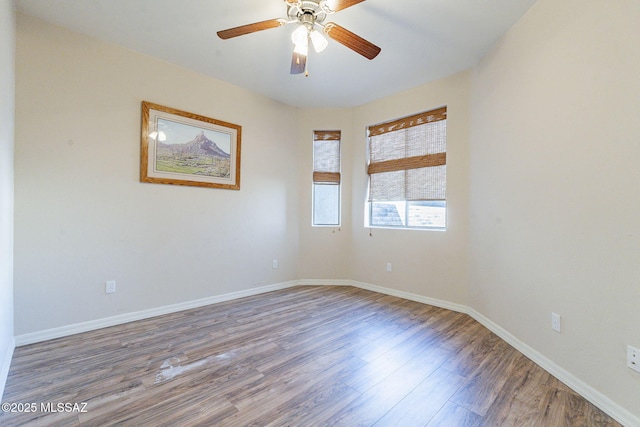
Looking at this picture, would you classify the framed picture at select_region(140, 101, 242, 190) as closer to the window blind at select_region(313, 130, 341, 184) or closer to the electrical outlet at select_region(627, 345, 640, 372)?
the window blind at select_region(313, 130, 341, 184)

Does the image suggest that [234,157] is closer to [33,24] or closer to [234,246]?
[234,246]

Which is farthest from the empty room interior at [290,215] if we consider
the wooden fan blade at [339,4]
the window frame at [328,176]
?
the window frame at [328,176]

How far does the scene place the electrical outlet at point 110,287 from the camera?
8.70ft

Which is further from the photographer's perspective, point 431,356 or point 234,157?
point 234,157

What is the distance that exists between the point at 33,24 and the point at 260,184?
2.47 meters

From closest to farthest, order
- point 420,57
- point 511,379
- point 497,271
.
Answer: point 511,379 → point 497,271 → point 420,57

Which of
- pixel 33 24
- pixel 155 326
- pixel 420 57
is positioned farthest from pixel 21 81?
pixel 420 57

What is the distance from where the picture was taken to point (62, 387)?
1721 millimetres

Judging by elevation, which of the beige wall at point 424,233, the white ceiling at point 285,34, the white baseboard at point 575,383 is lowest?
the white baseboard at point 575,383

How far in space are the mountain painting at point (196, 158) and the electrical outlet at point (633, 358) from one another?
364 centimetres

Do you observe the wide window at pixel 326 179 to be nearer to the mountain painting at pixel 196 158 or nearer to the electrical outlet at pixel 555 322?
the mountain painting at pixel 196 158

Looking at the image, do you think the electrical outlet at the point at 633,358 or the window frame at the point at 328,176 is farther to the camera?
the window frame at the point at 328,176

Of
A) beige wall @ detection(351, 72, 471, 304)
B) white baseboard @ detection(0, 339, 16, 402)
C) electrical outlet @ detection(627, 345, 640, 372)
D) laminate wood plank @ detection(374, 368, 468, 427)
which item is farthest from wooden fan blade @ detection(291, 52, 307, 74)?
white baseboard @ detection(0, 339, 16, 402)

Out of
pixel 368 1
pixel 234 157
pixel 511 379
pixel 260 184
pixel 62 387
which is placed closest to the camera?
pixel 62 387
